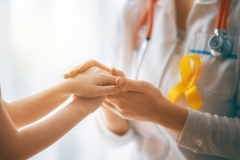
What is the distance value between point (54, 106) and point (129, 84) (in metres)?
0.20

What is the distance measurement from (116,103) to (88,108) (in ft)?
0.32

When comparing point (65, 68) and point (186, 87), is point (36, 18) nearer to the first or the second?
point (65, 68)

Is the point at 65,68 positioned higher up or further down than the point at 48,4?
further down

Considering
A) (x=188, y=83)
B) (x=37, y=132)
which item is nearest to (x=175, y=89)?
(x=188, y=83)

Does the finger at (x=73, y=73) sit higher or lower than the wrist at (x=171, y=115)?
higher

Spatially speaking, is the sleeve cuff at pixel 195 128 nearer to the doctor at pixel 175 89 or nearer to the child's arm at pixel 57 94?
the doctor at pixel 175 89

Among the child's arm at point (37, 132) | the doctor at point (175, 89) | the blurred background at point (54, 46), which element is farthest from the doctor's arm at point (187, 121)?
the blurred background at point (54, 46)

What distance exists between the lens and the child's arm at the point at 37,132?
0.52 m

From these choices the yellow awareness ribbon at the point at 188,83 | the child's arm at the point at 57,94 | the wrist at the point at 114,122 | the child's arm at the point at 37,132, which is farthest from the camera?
the wrist at the point at 114,122

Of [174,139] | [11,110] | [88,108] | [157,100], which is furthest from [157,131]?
[11,110]

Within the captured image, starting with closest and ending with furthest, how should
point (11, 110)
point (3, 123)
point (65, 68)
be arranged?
point (3, 123) → point (11, 110) → point (65, 68)

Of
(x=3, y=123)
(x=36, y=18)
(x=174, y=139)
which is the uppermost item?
(x=36, y=18)

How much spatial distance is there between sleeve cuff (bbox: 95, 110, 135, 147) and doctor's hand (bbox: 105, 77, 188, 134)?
19 cm

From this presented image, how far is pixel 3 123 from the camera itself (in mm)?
515
